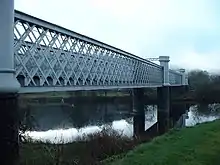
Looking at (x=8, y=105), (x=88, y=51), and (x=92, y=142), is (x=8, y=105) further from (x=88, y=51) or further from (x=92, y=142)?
(x=88, y=51)

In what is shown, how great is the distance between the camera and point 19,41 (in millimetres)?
19609

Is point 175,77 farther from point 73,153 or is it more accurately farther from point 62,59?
point 73,153

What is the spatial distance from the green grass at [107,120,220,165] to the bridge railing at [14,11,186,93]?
8.88m

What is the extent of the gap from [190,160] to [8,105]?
7916 mm

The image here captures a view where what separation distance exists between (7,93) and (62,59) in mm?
13129

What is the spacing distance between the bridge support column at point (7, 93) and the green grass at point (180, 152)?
5163 mm

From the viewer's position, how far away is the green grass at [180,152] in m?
10.7

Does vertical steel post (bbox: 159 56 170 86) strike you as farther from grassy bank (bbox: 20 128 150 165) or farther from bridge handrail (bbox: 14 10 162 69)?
grassy bank (bbox: 20 128 150 165)

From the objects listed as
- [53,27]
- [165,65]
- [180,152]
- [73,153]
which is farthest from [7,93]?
[165,65]

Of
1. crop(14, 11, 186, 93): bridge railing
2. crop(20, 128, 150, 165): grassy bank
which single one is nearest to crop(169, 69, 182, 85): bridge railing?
crop(14, 11, 186, 93): bridge railing

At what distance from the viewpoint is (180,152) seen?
39.0ft

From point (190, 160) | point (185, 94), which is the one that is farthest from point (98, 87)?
point (185, 94)

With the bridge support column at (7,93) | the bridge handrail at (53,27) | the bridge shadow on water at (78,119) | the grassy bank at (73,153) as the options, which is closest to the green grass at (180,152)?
the grassy bank at (73,153)

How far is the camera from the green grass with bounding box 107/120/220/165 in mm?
10711
